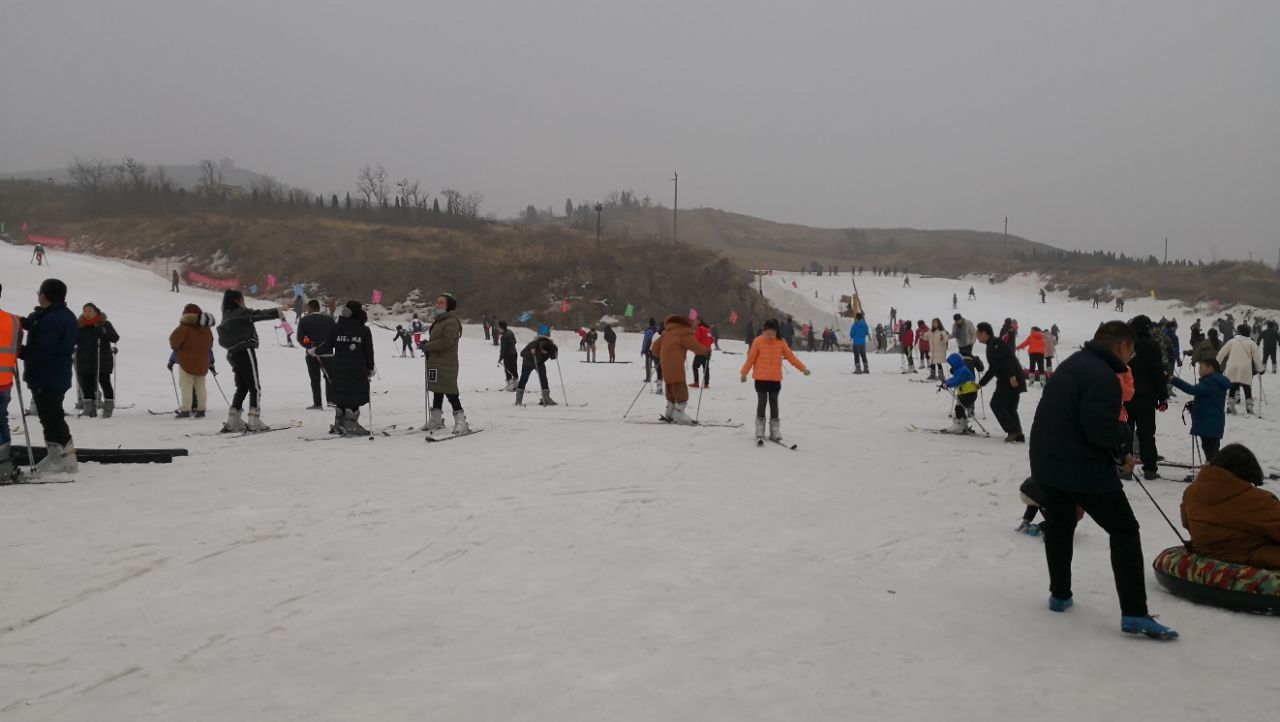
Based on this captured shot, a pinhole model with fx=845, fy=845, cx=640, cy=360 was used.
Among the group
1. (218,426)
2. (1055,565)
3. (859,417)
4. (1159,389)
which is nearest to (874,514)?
(1055,565)

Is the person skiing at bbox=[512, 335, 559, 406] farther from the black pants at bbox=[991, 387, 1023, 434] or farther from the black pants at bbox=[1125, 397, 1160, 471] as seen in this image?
the black pants at bbox=[1125, 397, 1160, 471]

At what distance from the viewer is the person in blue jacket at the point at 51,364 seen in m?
8.05

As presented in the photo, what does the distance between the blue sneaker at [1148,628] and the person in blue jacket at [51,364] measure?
8.84m

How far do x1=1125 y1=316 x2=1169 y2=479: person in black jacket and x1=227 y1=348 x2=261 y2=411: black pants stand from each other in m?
11.0

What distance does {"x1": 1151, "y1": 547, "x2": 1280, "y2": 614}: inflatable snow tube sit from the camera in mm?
5129

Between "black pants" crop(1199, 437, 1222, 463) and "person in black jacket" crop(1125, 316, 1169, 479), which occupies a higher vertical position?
"person in black jacket" crop(1125, 316, 1169, 479)

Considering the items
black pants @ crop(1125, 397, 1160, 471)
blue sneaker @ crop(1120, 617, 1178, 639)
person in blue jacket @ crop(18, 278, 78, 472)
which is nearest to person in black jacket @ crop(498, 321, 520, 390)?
person in blue jacket @ crop(18, 278, 78, 472)

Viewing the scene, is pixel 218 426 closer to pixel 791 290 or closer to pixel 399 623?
pixel 399 623

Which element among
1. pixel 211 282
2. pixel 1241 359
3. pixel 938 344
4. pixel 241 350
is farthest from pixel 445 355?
pixel 211 282

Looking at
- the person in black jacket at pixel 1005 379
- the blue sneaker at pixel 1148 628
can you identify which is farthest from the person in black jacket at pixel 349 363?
the blue sneaker at pixel 1148 628

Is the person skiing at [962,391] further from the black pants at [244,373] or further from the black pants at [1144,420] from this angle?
the black pants at [244,373]

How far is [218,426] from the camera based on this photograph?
12641mm

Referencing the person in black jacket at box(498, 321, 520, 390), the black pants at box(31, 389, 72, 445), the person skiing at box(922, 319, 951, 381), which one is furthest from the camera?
the person skiing at box(922, 319, 951, 381)

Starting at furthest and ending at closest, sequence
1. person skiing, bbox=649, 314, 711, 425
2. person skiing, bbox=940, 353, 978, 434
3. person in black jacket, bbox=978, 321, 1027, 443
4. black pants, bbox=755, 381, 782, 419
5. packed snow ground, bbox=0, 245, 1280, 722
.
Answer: person skiing, bbox=649, 314, 711, 425
person skiing, bbox=940, 353, 978, 434
person in black jacket, bbox=978, 321, 1027, 443
black pants, bbox=755, 381, 782, 419
packed snow ground, bbox=0, 245, 1280, 722
